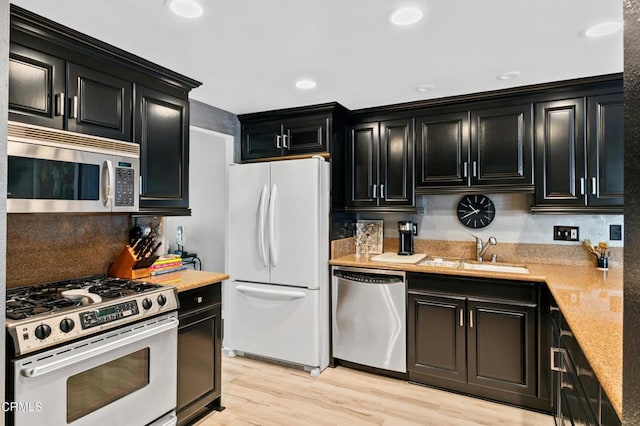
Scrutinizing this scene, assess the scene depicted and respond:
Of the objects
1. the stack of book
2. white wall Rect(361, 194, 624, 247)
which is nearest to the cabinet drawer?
the stack of book

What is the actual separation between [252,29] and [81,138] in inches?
43.7

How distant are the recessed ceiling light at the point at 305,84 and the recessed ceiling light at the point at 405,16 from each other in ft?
3.33

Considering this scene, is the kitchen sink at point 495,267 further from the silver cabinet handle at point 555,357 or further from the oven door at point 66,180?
the oven door at point 66,180

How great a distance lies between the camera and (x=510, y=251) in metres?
3.28

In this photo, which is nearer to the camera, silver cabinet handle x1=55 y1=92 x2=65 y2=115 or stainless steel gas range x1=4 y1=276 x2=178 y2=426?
stainless steel gas range x1=4 y1=276 x2=178 y2=426

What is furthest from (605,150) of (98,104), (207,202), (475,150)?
(207,202)


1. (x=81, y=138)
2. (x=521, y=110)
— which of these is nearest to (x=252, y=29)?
(x=81, y=138)

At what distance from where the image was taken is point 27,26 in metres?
1.85

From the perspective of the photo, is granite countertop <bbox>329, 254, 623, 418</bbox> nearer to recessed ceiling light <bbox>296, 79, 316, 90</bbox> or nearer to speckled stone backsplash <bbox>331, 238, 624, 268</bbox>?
speckled stone backsplash <bbox>331, 238, 624, 268</bbox>

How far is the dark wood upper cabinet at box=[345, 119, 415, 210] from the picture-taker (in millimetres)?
3406

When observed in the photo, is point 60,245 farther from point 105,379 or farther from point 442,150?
point 442,150

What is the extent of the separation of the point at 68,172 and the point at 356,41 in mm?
1750

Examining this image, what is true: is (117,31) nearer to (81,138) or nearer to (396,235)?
(81,138)

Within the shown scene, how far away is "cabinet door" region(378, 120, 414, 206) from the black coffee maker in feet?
0.82
